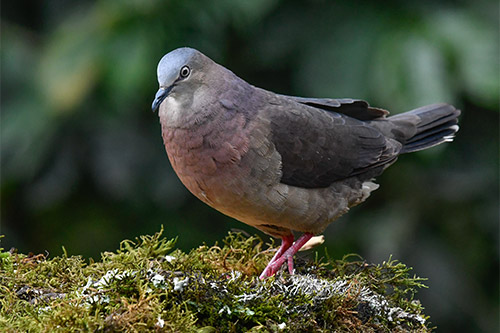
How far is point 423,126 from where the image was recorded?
504 centimetres

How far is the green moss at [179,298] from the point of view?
278 centimetres

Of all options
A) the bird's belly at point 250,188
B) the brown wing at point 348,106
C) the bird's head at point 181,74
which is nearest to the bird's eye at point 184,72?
the bird's head at point 181,74

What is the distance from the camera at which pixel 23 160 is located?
5.95 meters

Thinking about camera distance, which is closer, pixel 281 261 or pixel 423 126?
pixel 281 261

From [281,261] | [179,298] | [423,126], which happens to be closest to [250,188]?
[281,261]

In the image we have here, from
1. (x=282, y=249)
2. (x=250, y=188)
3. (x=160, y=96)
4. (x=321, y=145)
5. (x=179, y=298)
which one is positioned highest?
(x=160, y=96)

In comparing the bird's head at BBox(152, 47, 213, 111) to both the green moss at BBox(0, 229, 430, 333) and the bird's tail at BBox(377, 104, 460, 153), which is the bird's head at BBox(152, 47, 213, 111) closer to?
the green moss at BBox(0, 229, 430, 333)

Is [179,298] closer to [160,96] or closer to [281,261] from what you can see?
[281,261]

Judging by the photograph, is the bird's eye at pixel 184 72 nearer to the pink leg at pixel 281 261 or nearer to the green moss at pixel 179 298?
the green moss at pixel 179 298

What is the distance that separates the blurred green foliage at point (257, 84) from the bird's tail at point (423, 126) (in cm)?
12

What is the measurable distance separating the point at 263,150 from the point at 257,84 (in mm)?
2384

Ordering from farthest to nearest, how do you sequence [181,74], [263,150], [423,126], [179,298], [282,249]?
1. [423,126]
2. [282,249]
3. [263,150]
4. [181,74]
5. [179,298]

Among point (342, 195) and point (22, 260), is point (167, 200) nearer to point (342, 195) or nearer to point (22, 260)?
point (342, 195)

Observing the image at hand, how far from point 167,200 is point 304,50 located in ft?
5.83
